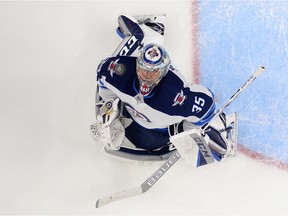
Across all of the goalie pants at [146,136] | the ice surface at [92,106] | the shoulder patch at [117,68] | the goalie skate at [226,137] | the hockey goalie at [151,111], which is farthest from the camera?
the ice surface at [92,106]

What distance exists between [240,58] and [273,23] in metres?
0.38

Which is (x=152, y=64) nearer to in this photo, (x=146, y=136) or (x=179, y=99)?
(x=179, y=99)

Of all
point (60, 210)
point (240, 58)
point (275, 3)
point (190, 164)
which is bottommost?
point (60, 210)

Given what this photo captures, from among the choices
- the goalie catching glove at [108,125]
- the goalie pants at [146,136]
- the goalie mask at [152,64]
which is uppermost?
the goalie mask at [152,64]

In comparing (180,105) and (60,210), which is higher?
(180,105)

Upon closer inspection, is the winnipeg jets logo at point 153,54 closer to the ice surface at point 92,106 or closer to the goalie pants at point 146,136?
the goalie pants at point 146,136

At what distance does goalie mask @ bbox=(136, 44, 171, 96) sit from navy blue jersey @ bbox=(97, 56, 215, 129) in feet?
0.62

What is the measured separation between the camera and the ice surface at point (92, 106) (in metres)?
3.71

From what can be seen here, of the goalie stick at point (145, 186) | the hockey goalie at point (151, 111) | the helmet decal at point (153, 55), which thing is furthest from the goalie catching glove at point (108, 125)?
the helmet decal at point (153, 55)

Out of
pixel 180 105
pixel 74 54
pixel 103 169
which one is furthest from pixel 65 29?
pixel 180 105

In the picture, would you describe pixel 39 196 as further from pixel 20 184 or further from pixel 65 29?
pixel 65 29

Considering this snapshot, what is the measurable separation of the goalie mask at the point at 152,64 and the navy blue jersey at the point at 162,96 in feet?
0.62

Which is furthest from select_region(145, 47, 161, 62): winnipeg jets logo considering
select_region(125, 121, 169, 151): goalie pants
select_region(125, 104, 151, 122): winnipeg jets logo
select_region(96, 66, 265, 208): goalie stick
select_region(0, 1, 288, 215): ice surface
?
select_region(0, 1, 288, 215): ice surface

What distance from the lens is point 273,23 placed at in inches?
160
